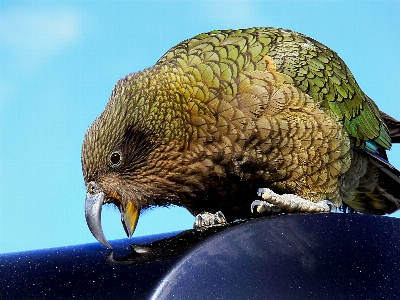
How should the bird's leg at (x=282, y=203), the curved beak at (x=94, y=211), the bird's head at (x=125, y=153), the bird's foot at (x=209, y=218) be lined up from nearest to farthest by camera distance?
1. the curved beak at (x=94, y=211)
2. the bird's head at (x=125, y=153)
3. the bird's leg at (x=282, y=203)
4. the bird's foot at (x=209, y=218)

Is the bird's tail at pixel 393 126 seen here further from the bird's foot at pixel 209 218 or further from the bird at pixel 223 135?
the bird's foot at pixel 209 218

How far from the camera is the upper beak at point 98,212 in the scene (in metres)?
3.17

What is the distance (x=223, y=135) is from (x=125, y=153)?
0.57 meters

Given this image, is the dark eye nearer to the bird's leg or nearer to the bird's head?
the bird's head

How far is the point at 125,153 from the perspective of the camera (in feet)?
11.0

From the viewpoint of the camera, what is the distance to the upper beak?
3.17 m

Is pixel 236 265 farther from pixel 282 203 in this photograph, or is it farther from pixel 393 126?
pixel 393 126

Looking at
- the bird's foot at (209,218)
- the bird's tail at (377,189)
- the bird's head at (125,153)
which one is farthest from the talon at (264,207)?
the bird's tail at (377,189)

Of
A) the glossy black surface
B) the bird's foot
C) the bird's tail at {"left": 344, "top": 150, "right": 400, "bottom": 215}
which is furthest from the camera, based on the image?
the bird's tail at {"left": 344, "top": 150, "right": 400, "bottom": 215}

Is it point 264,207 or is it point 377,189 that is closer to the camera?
point 264,207

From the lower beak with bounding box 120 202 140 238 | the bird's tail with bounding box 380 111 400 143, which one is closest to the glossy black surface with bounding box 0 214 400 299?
the lower beak with bounding box 120 202 140 238

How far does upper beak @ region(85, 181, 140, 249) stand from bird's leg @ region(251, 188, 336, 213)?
0.73 meters

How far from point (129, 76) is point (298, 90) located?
1.05 m

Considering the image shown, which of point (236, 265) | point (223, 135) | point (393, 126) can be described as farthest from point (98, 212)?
point (393, 126)
